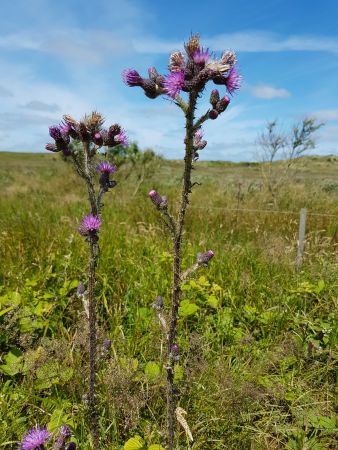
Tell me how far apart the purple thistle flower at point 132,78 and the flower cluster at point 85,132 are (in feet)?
1.06

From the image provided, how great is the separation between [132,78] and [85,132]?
0.44 metres

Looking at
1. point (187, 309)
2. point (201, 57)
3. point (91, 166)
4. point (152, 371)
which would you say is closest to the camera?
point (201, 57)

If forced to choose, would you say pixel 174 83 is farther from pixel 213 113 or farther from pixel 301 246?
pixel 301 246

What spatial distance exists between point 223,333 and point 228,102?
262 cm

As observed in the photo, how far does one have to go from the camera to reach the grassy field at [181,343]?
2.96m

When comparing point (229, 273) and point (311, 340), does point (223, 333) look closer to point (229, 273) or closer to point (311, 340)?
point (311, 340)

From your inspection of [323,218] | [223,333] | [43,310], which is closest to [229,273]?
[223,333]

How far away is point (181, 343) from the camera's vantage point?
3.74 meters

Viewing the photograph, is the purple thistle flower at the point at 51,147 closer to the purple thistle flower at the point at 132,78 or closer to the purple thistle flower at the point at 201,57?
the purple thistle flower at the point at 132,78

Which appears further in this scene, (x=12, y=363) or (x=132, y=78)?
(x=12, y=363)

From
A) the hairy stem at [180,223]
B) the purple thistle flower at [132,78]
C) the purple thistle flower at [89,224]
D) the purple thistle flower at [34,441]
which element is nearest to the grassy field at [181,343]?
the hairy stem at [180,223]

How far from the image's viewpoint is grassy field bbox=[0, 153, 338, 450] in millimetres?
2965

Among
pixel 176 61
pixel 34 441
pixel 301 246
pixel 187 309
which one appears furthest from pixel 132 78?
pixel 301 246

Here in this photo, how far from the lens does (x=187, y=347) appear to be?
3.64m
